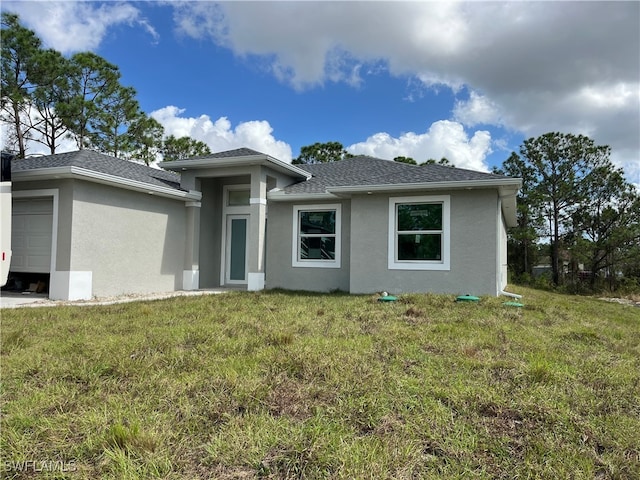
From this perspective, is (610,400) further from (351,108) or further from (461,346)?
(351,108)

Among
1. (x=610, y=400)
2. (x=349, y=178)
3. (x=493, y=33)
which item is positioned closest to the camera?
(x=610, y=400)

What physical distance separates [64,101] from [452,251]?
2045cm

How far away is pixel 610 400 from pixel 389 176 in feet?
26.9

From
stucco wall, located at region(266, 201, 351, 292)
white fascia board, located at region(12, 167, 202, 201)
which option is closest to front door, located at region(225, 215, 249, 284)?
stucco wall, located at region(266, 201, 351, 292)

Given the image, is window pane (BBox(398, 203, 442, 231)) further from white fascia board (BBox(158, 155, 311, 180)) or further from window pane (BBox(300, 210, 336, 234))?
white fascia board (BBox(158, 155, 311, 180))

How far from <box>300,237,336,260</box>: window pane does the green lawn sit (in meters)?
6.13

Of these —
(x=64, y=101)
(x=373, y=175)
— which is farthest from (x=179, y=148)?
(x=373, y=175)

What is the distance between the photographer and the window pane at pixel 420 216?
1004 centimetres

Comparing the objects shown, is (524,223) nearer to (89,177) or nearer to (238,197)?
(238,197)

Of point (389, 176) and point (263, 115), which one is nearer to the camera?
point (389, 176)

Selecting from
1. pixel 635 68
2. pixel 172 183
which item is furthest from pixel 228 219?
pixel 635 68

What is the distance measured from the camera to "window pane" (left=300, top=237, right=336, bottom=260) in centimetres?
1149

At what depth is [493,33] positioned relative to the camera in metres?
9.36

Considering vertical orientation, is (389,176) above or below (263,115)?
below
